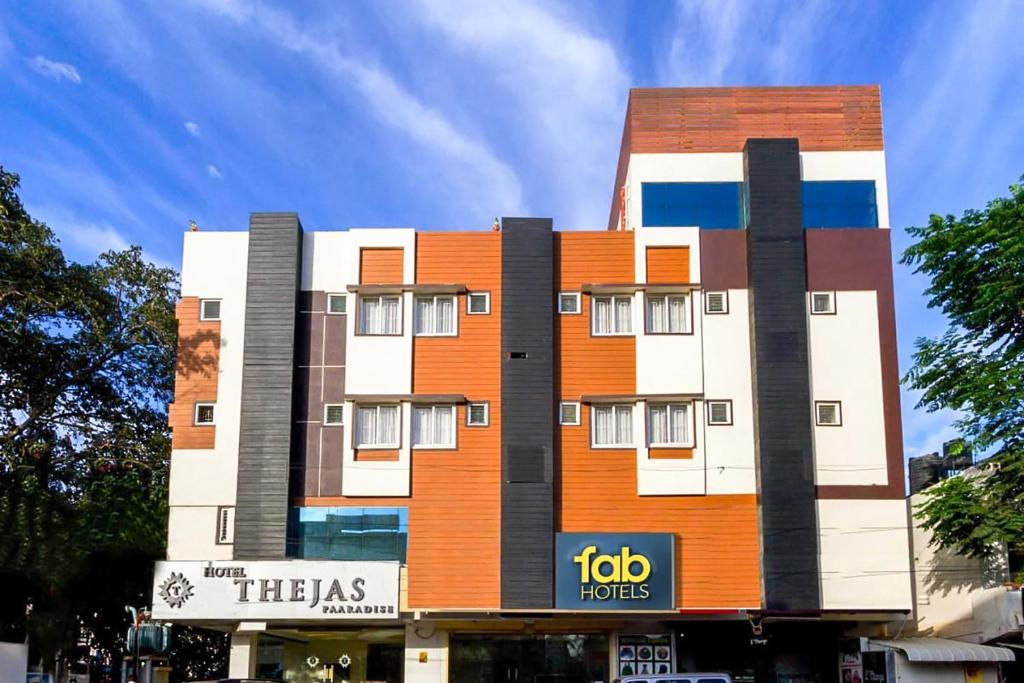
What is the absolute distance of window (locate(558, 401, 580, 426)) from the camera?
3219cm

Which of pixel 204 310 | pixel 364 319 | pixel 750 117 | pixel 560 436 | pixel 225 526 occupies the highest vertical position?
pixel 750 117

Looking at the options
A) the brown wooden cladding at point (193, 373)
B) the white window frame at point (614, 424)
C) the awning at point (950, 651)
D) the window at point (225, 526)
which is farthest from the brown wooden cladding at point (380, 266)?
the awning at point (950, 651)

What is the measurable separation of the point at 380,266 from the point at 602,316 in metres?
6.79

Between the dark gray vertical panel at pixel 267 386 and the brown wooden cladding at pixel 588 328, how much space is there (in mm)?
7902

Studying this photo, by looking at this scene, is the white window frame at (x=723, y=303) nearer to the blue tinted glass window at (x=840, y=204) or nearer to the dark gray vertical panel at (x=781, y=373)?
the dark gray vertical panel at (x=781, y=373)

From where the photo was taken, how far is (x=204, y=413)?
32.4 meters

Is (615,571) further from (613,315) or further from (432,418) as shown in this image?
(613,315)

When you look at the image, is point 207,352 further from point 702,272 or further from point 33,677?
point 702,272

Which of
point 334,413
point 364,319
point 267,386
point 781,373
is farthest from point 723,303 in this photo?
point 267,386

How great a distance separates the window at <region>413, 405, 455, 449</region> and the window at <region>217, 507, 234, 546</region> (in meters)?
5.59

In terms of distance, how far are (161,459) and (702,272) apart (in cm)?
1932

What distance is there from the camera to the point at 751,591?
30.9 m

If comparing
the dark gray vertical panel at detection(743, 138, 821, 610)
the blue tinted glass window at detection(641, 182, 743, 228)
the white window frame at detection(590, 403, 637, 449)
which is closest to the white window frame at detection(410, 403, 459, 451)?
the white window frame at detection(590, 403, 637, 449)

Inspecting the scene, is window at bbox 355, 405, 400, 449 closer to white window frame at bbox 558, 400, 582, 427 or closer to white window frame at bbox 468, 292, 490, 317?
white window frame at bbox 468, 292, 490, 317
